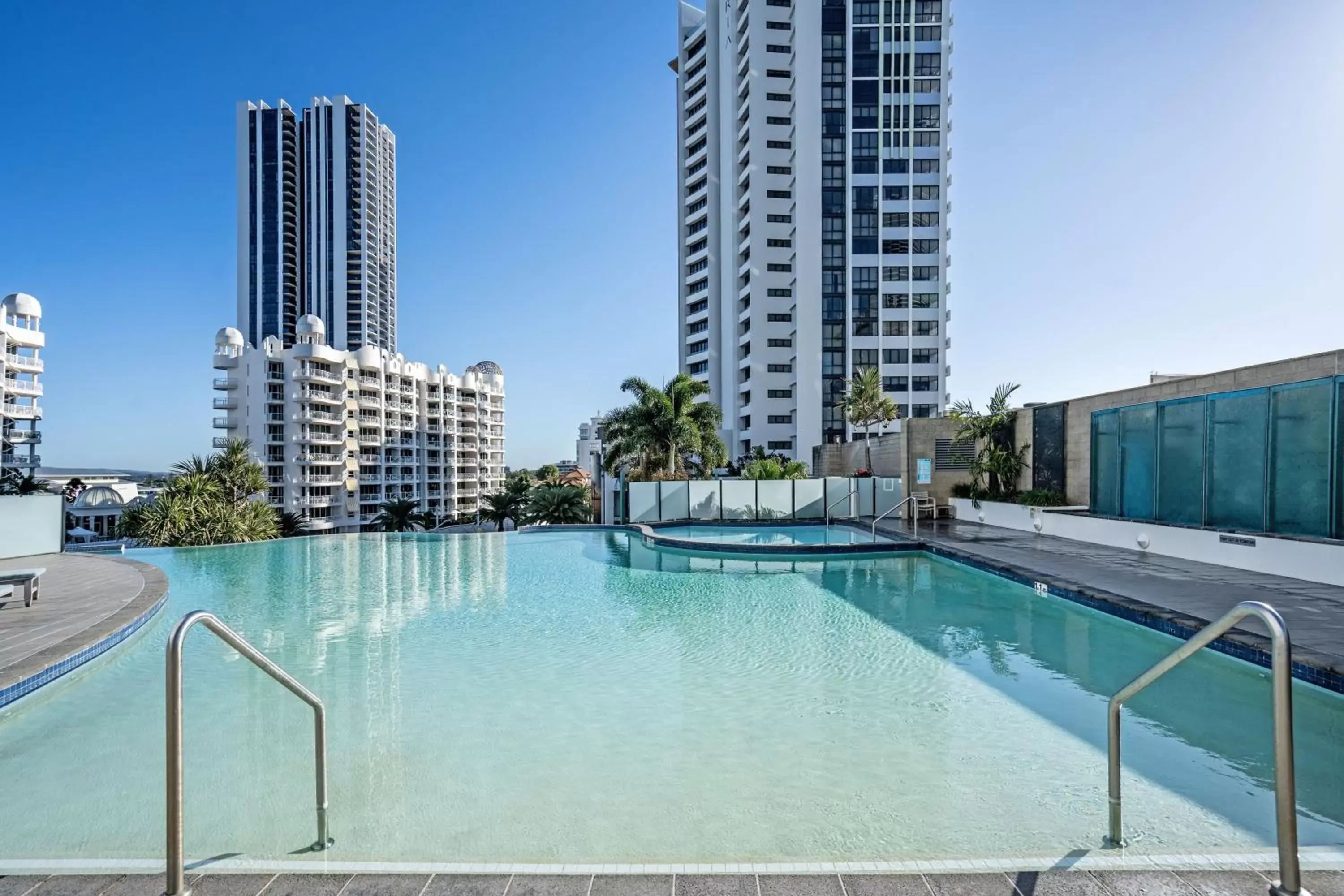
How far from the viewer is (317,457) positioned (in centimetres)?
6269

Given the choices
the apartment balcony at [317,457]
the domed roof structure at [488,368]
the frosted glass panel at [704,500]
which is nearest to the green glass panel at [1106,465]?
the frosted glass panel at [704,500]

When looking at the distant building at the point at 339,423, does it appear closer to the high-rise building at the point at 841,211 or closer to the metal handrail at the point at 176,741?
the high-rise building at the point at 841,211

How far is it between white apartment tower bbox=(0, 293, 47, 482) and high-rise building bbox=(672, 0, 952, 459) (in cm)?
5267

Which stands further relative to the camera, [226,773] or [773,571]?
[773,571]

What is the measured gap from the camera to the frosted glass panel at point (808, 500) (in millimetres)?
21016

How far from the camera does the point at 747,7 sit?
51250 mm

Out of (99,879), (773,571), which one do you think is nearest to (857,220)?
(773,571)

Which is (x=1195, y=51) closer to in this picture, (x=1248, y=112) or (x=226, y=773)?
(x=1248, y=112)

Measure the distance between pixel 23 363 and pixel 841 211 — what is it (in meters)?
60.4

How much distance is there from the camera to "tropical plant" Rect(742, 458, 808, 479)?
23406 mm

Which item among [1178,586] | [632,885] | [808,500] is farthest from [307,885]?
[808,500]

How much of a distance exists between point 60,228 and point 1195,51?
130 ft

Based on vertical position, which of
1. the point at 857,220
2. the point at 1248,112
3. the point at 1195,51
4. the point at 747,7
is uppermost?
the point at 747,7

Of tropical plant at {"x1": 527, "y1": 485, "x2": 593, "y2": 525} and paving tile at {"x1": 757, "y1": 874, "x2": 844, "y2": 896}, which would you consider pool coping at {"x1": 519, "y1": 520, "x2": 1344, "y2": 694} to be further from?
tropical plant at {"x1": 527, "y1": 485, "x2": 593, "y2": 525}
